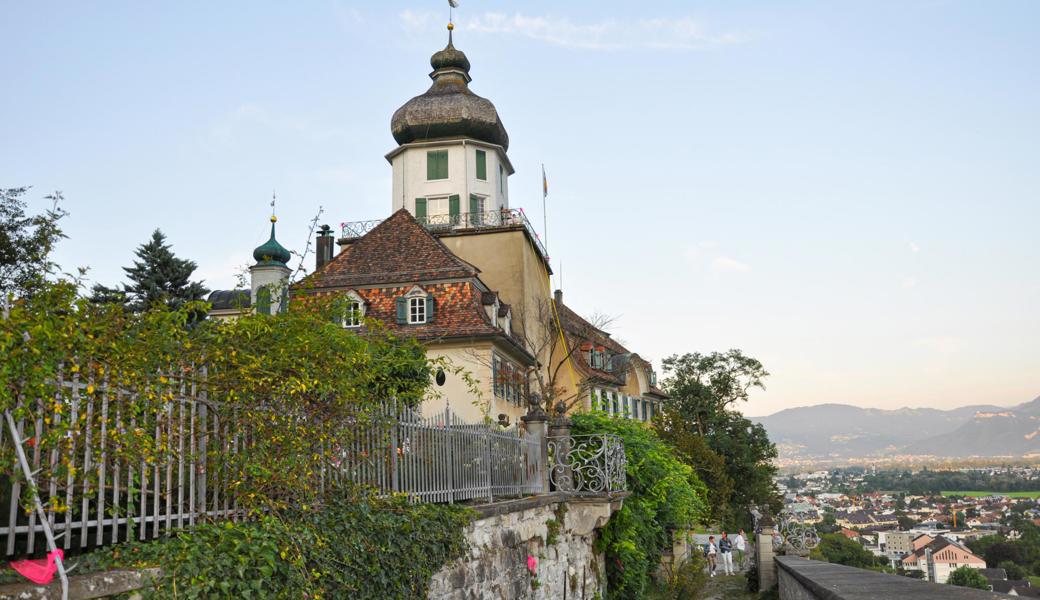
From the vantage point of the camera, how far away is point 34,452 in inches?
157

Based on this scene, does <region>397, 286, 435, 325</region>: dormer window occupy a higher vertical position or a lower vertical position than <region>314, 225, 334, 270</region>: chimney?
lower

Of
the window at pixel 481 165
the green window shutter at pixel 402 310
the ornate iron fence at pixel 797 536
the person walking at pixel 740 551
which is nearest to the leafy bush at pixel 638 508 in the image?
the ornate iron fence at pixel 797 536

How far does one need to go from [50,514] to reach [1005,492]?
205 m

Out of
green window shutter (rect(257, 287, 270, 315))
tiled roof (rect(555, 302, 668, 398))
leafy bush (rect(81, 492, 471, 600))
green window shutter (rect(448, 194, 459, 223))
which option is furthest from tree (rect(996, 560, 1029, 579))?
green window shutter (rect(257, 287, 270, 315))

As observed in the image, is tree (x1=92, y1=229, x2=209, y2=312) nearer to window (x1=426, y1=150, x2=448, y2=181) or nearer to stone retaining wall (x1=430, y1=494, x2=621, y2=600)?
window (x1=426, y1=150, x2=448, y2=181)

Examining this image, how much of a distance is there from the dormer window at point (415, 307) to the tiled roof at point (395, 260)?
87 cm

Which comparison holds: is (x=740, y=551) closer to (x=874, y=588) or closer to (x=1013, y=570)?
(x=874, y=588)

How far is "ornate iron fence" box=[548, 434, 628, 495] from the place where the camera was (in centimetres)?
1369

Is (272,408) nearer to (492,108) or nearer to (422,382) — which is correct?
(422,382)

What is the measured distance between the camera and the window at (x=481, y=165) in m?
41.5

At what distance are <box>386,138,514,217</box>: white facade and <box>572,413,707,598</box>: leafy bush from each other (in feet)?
81.4

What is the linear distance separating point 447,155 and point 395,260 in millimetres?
11257

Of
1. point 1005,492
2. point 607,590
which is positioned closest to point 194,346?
point 607,590

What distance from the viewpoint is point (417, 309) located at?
29.8m
